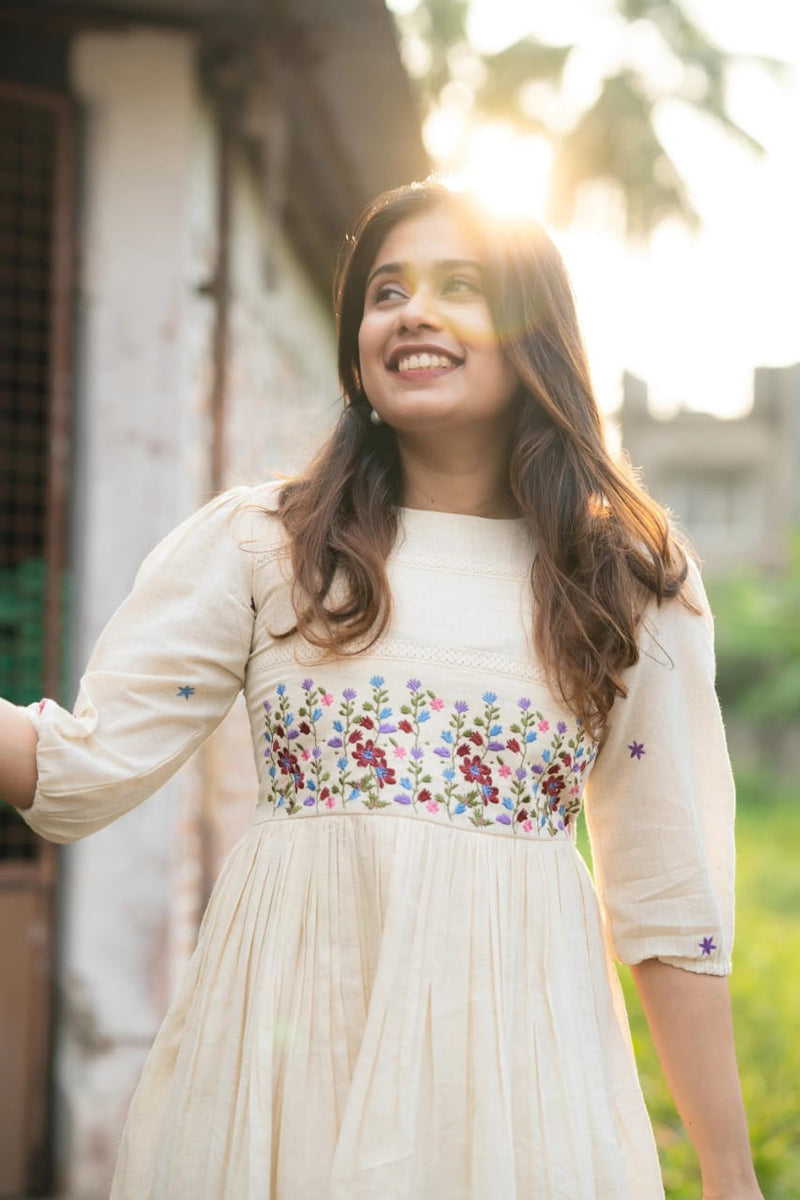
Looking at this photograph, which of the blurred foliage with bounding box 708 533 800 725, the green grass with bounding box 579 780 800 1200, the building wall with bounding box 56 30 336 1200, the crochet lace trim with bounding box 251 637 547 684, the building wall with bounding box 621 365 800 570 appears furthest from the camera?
the building wall with bounding box 621 365 800 570

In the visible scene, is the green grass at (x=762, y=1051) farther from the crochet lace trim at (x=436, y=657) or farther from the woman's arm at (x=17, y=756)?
the woman's arm at (x=17, y=756)

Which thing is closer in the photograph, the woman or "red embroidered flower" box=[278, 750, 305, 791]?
the woman

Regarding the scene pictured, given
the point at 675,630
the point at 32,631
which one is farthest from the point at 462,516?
the point at 32,631

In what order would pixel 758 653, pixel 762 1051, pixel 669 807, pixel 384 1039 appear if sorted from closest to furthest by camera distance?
pixel 384 1039
pixel 669 807
pixel 762 1051
pixel 758 653

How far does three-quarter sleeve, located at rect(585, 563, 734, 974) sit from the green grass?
7.85ft

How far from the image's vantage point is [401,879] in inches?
67.4

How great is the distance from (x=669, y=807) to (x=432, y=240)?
0.84 metres

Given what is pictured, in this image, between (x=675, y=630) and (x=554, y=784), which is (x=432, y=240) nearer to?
(x=675, y=630)

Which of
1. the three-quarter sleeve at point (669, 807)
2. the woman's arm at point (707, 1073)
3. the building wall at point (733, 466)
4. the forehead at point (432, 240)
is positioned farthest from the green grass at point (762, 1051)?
the building wall at point (733, 466)

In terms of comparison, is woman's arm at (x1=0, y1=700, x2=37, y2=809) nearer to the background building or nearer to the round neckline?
the round neckline

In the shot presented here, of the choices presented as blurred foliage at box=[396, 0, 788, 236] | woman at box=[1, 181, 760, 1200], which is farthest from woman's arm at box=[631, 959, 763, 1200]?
blurred foliage at box=[396, 0, 788, 236]

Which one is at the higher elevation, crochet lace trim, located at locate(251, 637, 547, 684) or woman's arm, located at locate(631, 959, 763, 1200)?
crochet lace trim, located at locate(251, 637, 547, 684)

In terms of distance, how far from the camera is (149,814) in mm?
3758

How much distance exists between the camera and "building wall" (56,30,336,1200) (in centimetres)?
374
